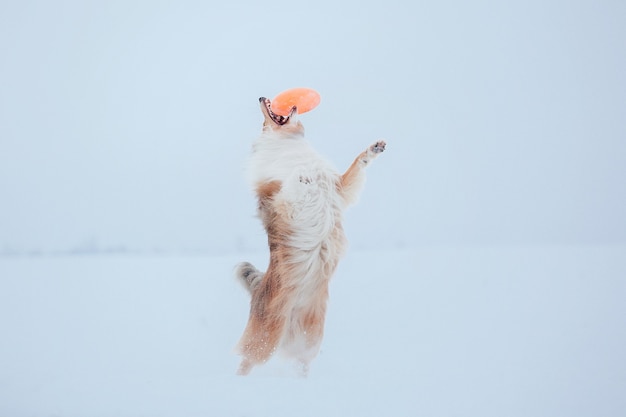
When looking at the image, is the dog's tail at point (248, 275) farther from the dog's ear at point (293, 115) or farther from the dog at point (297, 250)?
the dog's ear at point (293, 115)

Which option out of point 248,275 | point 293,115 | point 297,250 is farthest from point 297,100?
point 248,275

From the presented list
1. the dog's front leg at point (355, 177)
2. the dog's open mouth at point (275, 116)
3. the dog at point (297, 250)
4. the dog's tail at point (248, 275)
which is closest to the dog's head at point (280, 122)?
the dog's open mouth at point (275, 116)

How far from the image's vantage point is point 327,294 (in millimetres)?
5629

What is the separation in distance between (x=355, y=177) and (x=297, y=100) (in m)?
0.90

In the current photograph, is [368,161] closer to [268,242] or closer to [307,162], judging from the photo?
[307,162]

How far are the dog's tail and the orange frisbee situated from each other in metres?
1.44

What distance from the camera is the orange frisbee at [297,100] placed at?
5953 mm

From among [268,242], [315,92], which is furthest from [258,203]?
[315,92]

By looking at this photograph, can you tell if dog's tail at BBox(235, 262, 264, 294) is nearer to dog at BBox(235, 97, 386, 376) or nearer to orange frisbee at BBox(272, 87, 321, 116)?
dog at BBox(235, 97, 386, 376)

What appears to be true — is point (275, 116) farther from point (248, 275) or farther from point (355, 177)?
point (248, 275)

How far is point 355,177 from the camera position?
18.7 ft

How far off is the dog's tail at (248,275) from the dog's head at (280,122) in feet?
4.07

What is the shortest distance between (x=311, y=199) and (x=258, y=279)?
893 mm

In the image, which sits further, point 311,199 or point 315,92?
point 315,92
